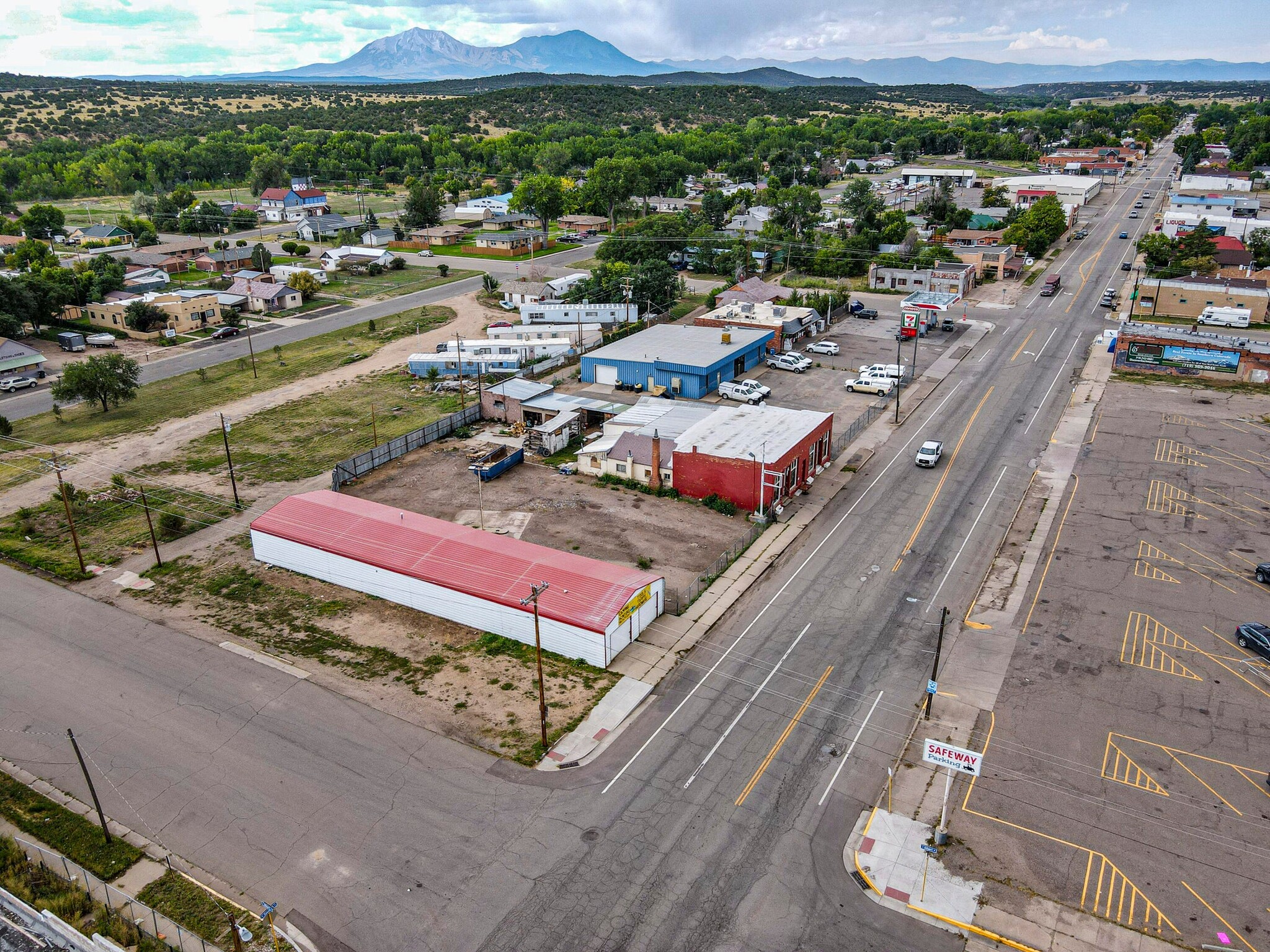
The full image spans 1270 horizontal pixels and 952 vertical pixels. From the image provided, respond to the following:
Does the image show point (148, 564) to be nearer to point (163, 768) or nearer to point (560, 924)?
point (163, 768)

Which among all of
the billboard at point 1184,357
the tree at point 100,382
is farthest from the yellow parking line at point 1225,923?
the tree at point 100,382

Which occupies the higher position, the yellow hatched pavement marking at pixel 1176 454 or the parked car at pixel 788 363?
the parked car at pixel 788 363

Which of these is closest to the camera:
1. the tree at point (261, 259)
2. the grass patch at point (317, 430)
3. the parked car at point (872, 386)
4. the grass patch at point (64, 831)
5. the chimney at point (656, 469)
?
the grass patch at point (64, 831)

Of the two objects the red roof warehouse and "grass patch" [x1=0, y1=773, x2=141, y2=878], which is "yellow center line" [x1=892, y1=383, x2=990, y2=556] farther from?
"grass patch" [x1=0, y1=773, x2=141, y2=878]

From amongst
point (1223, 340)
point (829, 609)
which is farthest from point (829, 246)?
point (829, 609)

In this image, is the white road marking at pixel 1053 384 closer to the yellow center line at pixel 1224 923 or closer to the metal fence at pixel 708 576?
the metal fence at pixel 708 576

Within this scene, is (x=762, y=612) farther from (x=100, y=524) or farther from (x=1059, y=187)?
(x=1059, y=187)

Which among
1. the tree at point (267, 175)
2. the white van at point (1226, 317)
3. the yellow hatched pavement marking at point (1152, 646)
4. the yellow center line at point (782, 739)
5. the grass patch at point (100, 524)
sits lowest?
the yellow center line at point (782, 739)
